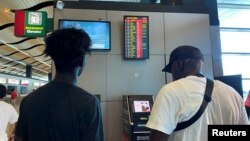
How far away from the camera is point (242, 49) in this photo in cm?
575

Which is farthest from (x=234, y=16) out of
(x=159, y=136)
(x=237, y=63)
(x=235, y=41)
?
(x=159, y=136)

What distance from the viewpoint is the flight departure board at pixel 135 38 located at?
11.3 feet

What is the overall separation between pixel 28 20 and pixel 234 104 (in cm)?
312

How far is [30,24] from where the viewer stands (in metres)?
3.68

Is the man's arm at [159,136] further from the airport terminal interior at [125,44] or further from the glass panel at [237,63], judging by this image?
the glass panel at [237,63]

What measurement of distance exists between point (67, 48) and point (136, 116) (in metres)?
1.82

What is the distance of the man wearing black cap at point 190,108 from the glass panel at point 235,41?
4.50m

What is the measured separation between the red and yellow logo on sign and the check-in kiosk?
1.53m

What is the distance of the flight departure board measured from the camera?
3457 millimetres

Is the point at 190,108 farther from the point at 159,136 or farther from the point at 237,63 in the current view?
the point at 237,63

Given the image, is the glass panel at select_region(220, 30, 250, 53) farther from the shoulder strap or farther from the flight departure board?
the shoulder strap

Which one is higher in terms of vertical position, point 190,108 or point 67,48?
point 67,48

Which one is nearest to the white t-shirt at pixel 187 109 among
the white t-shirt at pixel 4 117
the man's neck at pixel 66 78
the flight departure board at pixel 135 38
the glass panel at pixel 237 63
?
the man's neck at pixel 66 78

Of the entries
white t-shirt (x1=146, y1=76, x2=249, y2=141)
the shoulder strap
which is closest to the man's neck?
white t-shirt (x1=146, y1=76, x2=249, y2=141)
